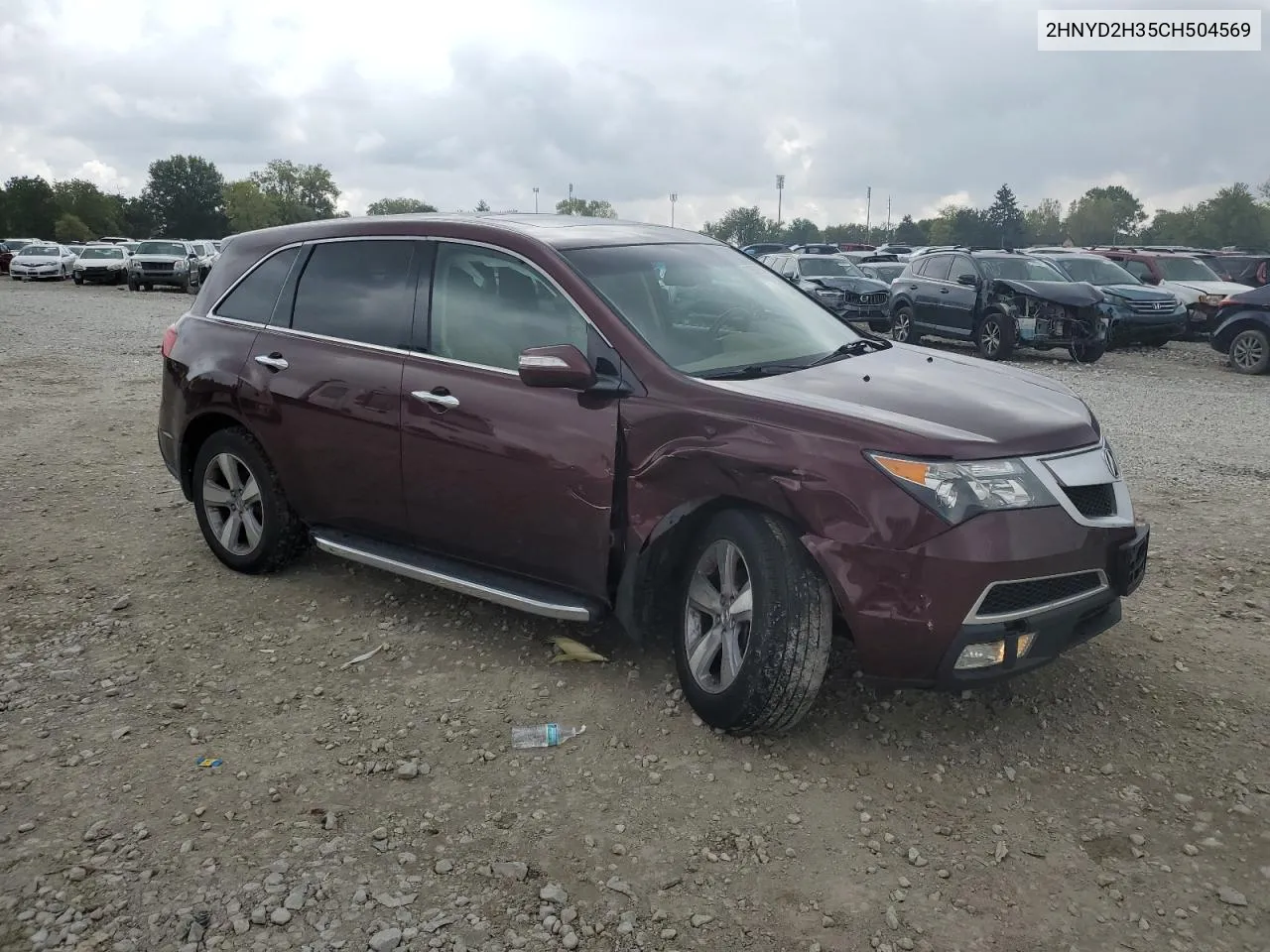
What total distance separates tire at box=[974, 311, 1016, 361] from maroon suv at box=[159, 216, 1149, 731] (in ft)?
38.4

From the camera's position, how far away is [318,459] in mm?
4797

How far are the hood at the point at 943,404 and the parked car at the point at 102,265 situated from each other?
3801 centimetres

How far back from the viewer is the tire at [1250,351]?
15.0 m

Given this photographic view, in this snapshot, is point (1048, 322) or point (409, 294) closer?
point (409, 294)

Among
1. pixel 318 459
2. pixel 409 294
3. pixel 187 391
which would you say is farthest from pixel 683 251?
pixel 187 391

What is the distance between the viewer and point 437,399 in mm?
4297

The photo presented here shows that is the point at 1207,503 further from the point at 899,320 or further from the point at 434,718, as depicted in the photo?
the point at 899,320

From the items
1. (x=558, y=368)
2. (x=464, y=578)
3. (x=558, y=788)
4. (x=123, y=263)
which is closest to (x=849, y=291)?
(x=464, y=578)

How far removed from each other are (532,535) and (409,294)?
50.2 inches

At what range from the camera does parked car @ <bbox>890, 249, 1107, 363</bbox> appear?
15.5 metres

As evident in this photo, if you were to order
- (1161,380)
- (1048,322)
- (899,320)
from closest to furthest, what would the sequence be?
(1161,380), (1048,322), (899,320)

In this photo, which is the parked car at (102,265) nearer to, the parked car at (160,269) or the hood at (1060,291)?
the parked car at (160,269)

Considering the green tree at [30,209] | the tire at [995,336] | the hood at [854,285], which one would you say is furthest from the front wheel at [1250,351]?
the green tree at [30,209]

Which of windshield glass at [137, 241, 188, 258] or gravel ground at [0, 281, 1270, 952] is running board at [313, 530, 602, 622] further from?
windshield glass at [137, 241, 188, 258]
